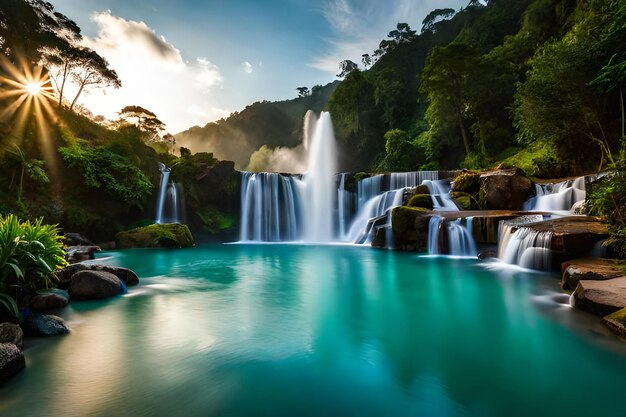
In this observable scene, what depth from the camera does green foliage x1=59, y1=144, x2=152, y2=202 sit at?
1841 cm

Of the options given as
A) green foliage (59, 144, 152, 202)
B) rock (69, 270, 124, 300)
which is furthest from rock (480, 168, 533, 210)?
green foliage (59, 144, 152, 202)

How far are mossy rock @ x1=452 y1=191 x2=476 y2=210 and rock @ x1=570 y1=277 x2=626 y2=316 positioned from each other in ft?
37.5

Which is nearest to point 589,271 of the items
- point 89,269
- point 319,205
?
point 89,269

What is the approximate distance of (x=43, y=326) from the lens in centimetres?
473

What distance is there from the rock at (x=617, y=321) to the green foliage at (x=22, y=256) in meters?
8.31

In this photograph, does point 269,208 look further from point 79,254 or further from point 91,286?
point 91,286

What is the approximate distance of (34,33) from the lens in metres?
21.7

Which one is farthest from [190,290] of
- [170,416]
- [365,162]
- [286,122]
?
[286,122]

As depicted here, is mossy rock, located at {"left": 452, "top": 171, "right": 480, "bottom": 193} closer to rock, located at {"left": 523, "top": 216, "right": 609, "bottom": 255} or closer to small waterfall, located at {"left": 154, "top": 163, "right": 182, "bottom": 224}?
rock, located at {"left": 523, "top": 216, "right": 609, "bottom": 255}

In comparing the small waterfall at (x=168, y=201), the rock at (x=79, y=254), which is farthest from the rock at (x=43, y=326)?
the small waterfall at (x=168, y=201)

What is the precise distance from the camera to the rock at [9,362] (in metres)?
3.31

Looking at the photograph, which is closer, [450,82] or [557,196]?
[557,196]

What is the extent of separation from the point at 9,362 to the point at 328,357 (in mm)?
3590

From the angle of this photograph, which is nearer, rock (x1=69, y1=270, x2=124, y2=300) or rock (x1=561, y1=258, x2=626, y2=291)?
rock (x1=561, y1=258, x2=626, y2=291)
